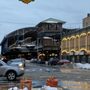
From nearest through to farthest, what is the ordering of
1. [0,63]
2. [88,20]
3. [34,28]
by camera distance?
[0,63]
[88,20]
[34,28]

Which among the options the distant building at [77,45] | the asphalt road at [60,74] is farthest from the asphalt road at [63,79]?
the distant building at [77,45]

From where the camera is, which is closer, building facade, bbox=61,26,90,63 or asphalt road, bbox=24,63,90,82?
asphalt road, bbox=24,63,90,82

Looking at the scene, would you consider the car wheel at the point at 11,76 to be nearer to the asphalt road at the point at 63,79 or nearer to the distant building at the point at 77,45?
the asphalt road at the point at 63,79

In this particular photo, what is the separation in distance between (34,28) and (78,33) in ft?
234

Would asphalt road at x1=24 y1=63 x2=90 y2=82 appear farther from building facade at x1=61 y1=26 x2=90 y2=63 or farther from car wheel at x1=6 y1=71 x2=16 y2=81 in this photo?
building facade at x1=61 y1=26 x2=90 y2=63

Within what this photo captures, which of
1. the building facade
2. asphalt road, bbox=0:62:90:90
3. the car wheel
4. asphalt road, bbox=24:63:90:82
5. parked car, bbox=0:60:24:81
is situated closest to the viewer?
asphalt road, bbox=0:62:90:90

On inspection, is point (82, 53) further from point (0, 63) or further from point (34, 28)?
point (34, 28)

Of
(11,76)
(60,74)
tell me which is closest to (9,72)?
(11,76)

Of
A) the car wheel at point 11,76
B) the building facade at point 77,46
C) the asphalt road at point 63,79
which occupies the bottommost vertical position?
the asphalt road at point 63,79

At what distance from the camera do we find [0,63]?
3100 cm

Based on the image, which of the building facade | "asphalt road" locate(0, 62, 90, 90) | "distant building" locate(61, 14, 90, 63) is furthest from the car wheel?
the building facade

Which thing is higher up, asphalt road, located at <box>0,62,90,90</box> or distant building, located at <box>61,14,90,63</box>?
distant building, located at <box>61,14,90,63</box>

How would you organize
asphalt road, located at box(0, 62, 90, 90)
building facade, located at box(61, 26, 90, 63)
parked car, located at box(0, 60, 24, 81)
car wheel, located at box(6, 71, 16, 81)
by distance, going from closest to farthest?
asphalt road, located at box(0, 62, 90, 90)
parked car, located at box(0, 60, 24, 81)
car wheel, located at box(6, 71, 16, 81)
building facade, located at box(61, 26, 90, 63)

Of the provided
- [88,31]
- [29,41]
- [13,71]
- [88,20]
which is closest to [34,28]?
[29,41]
